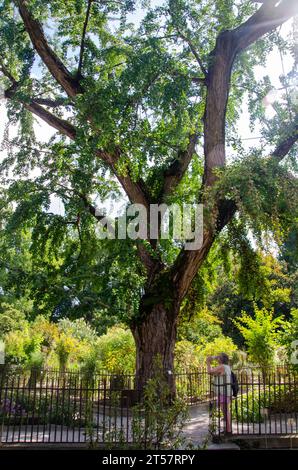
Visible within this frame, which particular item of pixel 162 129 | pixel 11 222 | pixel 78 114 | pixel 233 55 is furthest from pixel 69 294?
pixel 233 55

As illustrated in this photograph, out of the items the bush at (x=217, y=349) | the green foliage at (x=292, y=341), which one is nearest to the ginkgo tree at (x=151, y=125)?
the green foliage at (x=292, y=341)

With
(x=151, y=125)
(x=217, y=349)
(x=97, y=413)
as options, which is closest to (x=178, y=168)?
(x=151, y=125)

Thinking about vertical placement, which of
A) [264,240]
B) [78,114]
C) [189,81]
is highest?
[189,81]

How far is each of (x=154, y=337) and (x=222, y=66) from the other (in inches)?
314

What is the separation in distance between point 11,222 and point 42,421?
5.63m

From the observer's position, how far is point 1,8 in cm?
1475

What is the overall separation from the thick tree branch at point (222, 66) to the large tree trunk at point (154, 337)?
3.92 meters

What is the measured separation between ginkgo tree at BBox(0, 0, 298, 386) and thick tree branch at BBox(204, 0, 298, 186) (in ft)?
0.12

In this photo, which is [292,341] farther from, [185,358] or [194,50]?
[194,50]

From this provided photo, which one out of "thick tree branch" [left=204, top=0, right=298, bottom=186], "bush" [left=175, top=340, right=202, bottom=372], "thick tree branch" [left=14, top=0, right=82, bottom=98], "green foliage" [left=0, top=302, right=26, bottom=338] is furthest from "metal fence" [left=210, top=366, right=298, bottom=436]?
"green foliage" [left=0, top=302, right=26, bottom=338]

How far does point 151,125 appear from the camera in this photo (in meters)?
16.5

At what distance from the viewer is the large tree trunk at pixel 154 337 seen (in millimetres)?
13734

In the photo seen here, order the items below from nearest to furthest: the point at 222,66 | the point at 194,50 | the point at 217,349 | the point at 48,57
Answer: the point at 222,66, the point at 194,50, the point at 48,57, the point at 217,349

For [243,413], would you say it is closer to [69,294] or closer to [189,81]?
[69,294]
